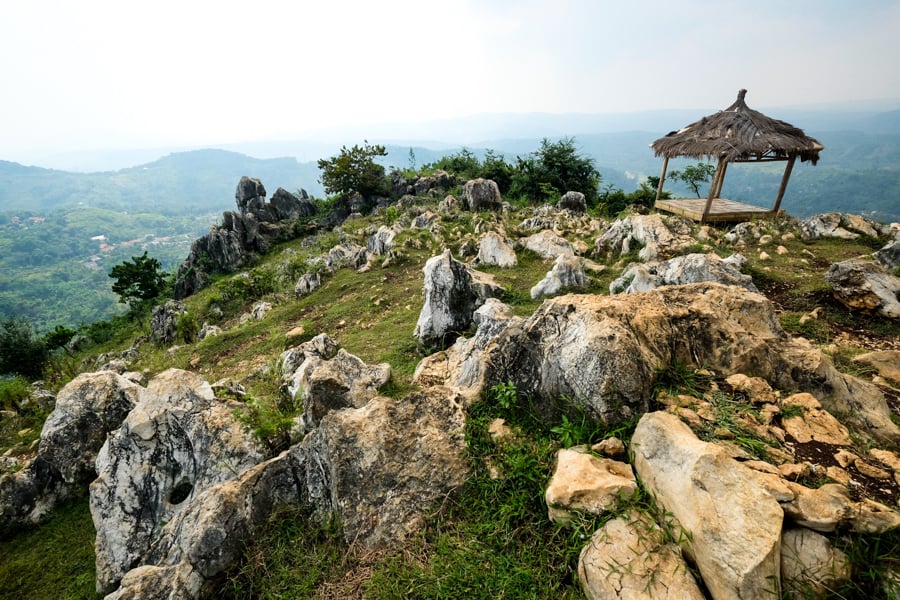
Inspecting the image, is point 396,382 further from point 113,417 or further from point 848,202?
point 848,202

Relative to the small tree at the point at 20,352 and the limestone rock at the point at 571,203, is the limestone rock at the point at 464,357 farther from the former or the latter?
the small tree at the point at 20,352

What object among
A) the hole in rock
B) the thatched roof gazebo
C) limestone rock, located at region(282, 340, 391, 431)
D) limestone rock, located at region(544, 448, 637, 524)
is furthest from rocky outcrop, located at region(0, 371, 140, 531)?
the thatched roof gazebo

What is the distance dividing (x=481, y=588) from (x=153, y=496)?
4.30 m

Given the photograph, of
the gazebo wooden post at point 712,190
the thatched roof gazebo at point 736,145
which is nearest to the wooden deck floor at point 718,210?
the thatched roof gazebo at point 736,145

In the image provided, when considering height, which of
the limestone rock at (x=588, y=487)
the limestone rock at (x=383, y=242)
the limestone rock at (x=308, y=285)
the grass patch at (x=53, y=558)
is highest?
the limestone rock at (x=588, y=487)

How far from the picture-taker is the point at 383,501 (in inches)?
139

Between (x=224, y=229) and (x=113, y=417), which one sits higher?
(x=113, y=417)

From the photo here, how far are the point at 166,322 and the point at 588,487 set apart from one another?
1992 cm

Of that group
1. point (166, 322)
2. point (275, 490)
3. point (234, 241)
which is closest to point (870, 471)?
point (275, 490)

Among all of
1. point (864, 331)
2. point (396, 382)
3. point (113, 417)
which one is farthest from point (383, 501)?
point (864, 331)

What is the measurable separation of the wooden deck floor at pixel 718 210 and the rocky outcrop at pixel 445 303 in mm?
11675

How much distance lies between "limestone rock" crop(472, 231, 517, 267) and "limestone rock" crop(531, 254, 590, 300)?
3221mm

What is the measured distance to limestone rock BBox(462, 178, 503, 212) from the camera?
21578 mm

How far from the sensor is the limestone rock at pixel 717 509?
7.29ft
